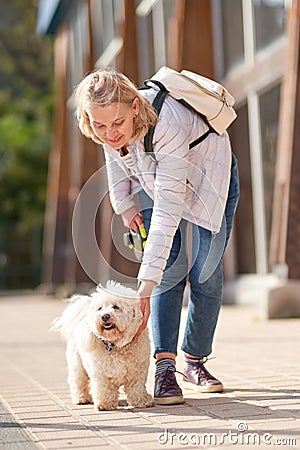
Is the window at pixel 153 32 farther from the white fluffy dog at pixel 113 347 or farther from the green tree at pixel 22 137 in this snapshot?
the green tree at pixel 22 137

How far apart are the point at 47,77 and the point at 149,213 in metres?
30.0

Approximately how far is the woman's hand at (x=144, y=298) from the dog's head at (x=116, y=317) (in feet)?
0.09

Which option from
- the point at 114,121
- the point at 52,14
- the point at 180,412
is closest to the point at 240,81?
the point at 114,121

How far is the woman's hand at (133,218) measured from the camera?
14.6ft

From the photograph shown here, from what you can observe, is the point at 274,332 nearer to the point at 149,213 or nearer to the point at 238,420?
the point at 149,213

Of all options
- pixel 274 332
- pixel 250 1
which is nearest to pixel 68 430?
pixel 274 332

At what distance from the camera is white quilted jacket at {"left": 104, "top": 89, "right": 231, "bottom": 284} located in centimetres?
399

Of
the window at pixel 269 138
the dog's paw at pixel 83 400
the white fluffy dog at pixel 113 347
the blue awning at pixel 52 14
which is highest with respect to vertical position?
the blue awning at pixel 52 14

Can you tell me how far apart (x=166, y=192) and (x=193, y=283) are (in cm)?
64

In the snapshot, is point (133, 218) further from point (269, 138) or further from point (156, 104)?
point (269, 138)

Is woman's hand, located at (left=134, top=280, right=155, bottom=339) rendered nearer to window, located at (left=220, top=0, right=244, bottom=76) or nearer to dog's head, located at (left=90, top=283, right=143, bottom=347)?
dog's head, located at (left=90, top=283, right=143, bottom=347)

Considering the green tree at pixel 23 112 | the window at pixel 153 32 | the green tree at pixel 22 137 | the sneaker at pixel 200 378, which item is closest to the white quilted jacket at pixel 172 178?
the sneaker at pixel 200 378

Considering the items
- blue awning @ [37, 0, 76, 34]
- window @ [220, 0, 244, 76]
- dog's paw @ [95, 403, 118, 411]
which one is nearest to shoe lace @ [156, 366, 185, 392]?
dog's paw @ [95, 403, 118, 411]

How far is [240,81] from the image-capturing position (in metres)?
11.3
